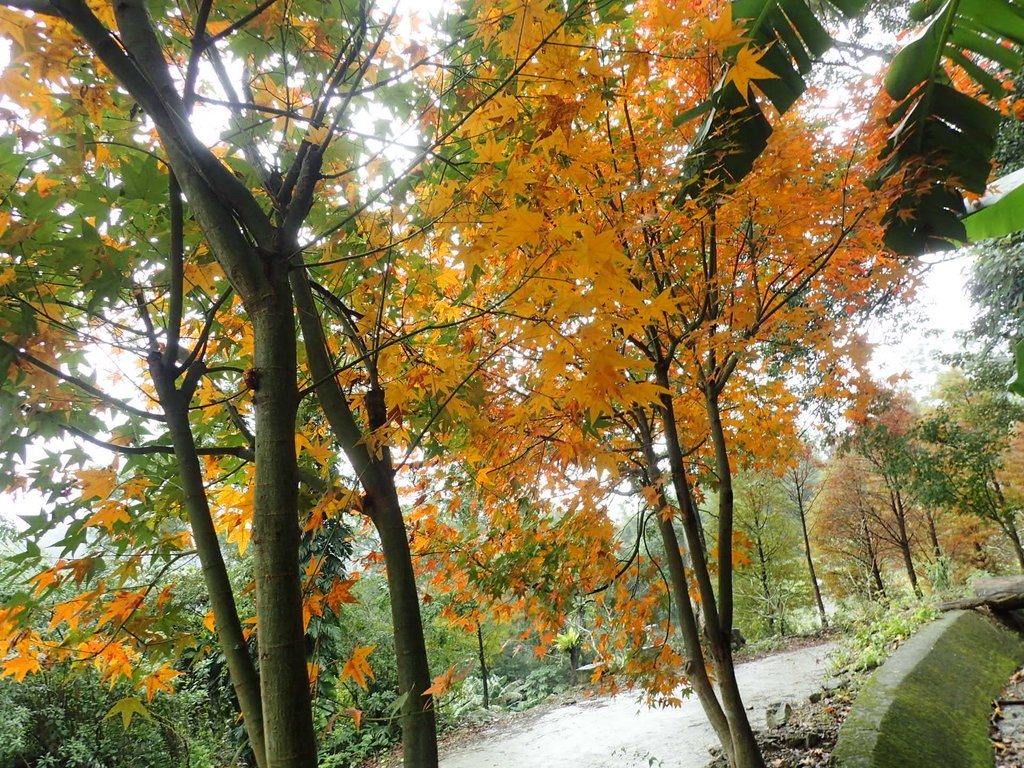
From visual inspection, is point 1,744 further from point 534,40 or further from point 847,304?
point 847,304

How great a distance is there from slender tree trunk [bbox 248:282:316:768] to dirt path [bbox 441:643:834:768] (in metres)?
5.63

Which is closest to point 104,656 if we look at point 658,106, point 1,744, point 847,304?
point 658,106

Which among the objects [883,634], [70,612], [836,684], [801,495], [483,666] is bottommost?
[483,666]

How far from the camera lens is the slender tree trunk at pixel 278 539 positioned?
2.98ft

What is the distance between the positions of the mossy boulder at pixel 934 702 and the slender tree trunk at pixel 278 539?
3163mm

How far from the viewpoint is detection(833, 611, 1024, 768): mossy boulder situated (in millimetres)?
2957

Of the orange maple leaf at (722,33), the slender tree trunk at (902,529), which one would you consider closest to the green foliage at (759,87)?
the orange maple leaf at (722,33)

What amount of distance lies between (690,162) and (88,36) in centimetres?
195

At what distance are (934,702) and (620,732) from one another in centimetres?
479

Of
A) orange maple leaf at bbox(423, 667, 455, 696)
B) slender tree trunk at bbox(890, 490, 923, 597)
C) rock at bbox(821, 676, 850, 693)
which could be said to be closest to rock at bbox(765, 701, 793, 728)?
rock at bbox(821, 676, 850, 693)

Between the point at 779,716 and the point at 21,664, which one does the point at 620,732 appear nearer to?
the point at 779,716

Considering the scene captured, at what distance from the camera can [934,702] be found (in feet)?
11.7

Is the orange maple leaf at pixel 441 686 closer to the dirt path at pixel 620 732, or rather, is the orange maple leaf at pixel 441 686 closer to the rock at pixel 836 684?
the dirt path at pixel 620 732

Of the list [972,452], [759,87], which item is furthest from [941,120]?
[972,452]
